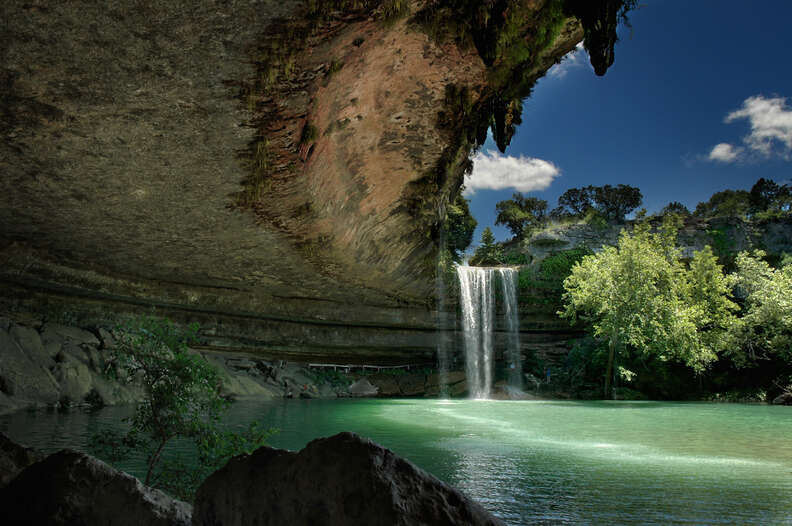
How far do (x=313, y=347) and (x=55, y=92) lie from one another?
1642 cm

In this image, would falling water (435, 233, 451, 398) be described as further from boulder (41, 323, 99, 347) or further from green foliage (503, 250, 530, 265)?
boulder (41, 323, 99, 347)

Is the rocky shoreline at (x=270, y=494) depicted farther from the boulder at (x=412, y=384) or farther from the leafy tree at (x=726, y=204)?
the leafy tree at (x=726, y=204)

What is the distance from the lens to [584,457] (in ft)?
20.2

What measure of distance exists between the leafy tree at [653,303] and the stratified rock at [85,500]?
18.7m

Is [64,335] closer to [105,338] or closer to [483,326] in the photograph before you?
[105,338]

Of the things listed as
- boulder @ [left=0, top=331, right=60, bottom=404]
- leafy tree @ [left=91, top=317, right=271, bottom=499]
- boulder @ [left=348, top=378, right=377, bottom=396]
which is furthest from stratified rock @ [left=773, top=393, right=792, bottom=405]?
boulder @ [left=0, top=331, right=60, bottom=404]

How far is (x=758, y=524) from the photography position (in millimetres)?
3369

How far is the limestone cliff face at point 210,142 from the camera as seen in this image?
454 cm

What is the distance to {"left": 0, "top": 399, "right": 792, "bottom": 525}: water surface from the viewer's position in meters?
3.79

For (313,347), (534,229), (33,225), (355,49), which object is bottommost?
(313,347)

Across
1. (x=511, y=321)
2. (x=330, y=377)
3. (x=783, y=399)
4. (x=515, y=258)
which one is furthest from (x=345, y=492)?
(x=515, y=258)

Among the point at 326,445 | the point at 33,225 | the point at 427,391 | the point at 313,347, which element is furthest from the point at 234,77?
the point at 427,391

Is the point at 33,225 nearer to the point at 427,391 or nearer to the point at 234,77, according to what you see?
the point at 234,77

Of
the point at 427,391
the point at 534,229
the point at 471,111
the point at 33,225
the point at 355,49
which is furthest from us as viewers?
the point at 534,229
